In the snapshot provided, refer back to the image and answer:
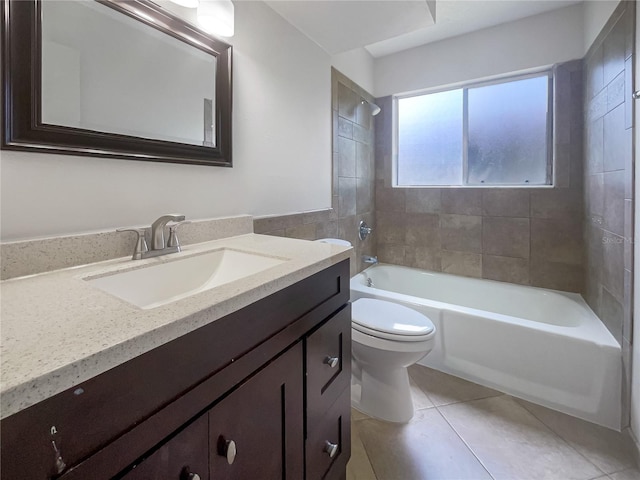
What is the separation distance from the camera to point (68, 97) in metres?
0.88

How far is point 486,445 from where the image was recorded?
1402 millimetres

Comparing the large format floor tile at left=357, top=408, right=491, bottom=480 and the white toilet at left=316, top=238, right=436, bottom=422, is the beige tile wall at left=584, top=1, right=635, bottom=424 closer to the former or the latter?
the large format floor tile at left=357, top=408, right=491, bottom=480

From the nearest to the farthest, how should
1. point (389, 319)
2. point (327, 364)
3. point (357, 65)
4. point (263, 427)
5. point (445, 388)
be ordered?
point (263, 427)
point (327, 364)
point (389, 319)
point (445, 388)
point (357, 65)

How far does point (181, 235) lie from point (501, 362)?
6.03ft

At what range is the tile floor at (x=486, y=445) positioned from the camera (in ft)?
4.16

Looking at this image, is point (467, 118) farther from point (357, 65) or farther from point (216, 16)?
point (216, 16)

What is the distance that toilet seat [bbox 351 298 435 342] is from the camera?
148cm

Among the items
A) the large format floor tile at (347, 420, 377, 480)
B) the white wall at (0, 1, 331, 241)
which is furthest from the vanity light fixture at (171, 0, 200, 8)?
the large format floor tile at (347, 420, 377, 480)

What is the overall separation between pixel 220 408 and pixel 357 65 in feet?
8.95

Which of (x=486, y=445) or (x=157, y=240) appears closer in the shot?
(x=157, y=240)

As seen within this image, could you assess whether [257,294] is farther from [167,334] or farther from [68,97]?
[68,97]

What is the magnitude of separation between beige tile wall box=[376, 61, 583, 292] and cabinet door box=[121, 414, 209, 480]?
255 centimetres

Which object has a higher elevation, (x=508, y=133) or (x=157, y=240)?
(x=508, y=133)

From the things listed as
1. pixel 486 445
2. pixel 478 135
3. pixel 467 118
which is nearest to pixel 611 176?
pixel 478 135
